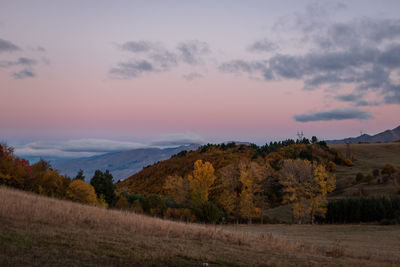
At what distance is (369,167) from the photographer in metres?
113

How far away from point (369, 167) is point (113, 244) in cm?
11898

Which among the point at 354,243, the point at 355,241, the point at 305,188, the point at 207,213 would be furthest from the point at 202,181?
the point at 354,243

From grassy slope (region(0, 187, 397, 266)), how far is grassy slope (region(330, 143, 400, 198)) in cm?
6965

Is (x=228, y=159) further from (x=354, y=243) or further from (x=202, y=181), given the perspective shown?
(x=354, y=243)

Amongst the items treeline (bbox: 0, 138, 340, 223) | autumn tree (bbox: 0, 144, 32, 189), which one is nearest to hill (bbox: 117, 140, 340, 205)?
treeline (bbox: 0, 138, 340, 223)

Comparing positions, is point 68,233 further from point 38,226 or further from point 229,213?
point 229,213

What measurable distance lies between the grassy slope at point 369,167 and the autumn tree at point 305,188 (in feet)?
57.2

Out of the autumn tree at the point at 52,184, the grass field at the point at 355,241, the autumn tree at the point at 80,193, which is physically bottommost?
the grass field at the point at 355,241

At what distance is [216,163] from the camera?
5049 inches

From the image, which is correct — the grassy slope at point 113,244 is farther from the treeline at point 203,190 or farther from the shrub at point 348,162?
the shrub at point 348,162

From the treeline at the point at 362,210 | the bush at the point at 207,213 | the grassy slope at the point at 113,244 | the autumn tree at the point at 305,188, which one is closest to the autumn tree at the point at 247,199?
the autumn tree at the point at 305,188

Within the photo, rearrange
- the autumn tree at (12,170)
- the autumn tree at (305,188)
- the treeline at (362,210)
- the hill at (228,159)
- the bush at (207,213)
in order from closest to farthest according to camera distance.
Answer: the autumn tree at (12,170)
the bush at (207,213)
the treeline at (362,210)
the autumn tree at (305,188)
the hill at (228,159)

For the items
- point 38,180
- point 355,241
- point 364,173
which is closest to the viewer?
point 355,241

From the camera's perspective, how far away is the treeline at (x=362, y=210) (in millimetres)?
62406
